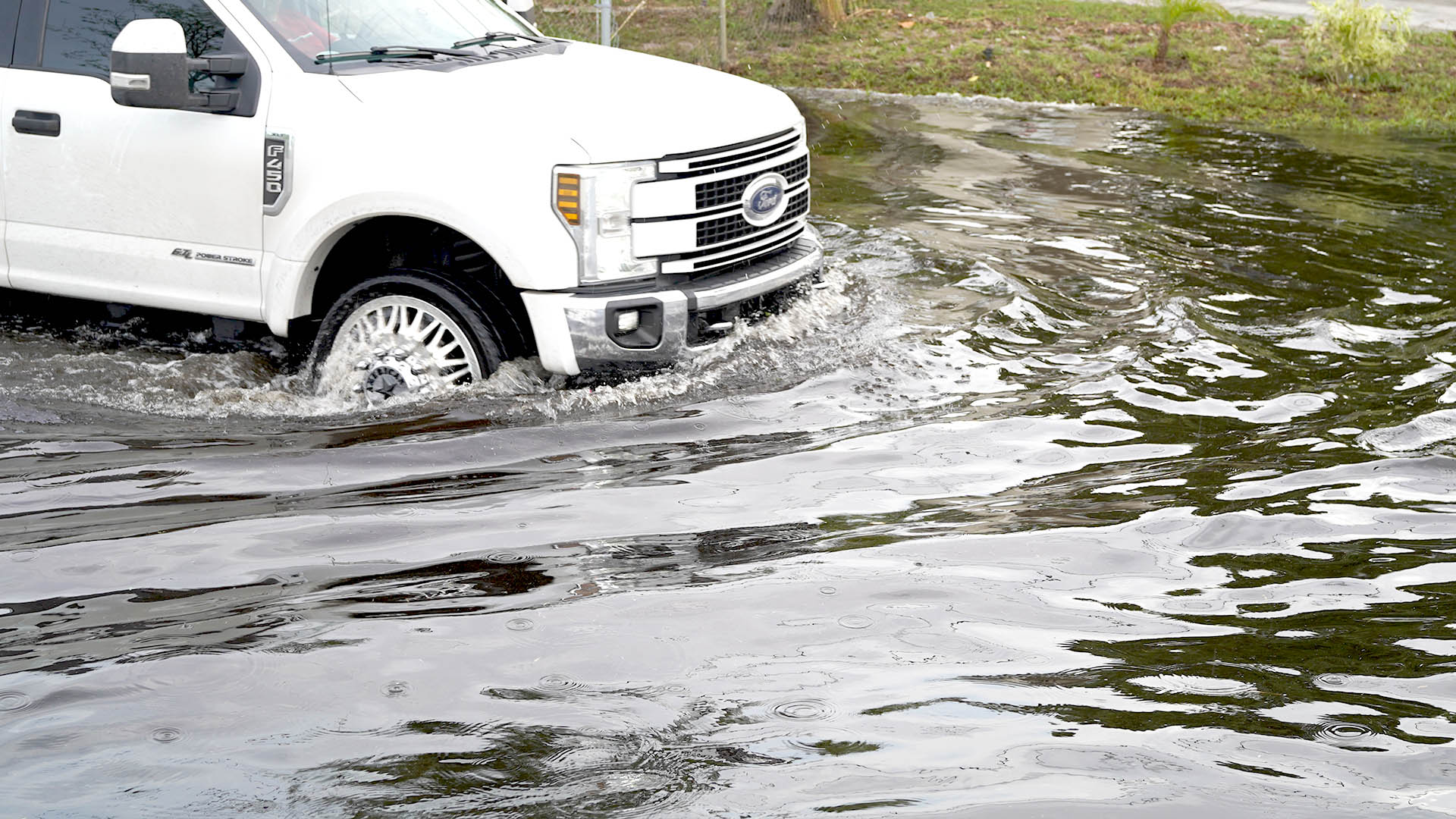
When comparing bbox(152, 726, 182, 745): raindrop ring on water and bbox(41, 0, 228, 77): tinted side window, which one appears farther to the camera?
bbox(41, 0, 228, 77): tinted side window

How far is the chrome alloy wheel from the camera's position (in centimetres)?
577

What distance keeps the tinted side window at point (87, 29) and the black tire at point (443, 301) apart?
4.82ft

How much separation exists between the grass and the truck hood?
335 inches

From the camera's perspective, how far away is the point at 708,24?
19.8m

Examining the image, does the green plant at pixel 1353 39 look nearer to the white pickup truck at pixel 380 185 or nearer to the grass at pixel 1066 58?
the grass at pixel 1066 58

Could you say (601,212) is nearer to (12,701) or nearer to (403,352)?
(403,352)

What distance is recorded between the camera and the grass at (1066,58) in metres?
15.0

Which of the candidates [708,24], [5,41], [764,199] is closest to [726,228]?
[764,199]

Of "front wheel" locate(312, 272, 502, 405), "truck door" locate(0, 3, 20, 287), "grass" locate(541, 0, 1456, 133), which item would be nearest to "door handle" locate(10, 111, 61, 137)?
"truck door" locate(0, 3, 20, 287)

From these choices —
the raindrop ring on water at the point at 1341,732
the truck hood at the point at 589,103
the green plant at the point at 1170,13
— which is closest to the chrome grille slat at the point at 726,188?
the truck hood at the point at 589,103

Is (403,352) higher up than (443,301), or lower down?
lower down

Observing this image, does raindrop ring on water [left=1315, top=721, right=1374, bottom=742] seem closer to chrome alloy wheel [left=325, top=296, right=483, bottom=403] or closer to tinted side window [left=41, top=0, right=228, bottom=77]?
chrome alloy wheel [left=325, top=296, right=483, bottom=403]

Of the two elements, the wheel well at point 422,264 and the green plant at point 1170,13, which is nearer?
the wheel well at point 422,264

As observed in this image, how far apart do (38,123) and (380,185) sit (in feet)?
5.56
